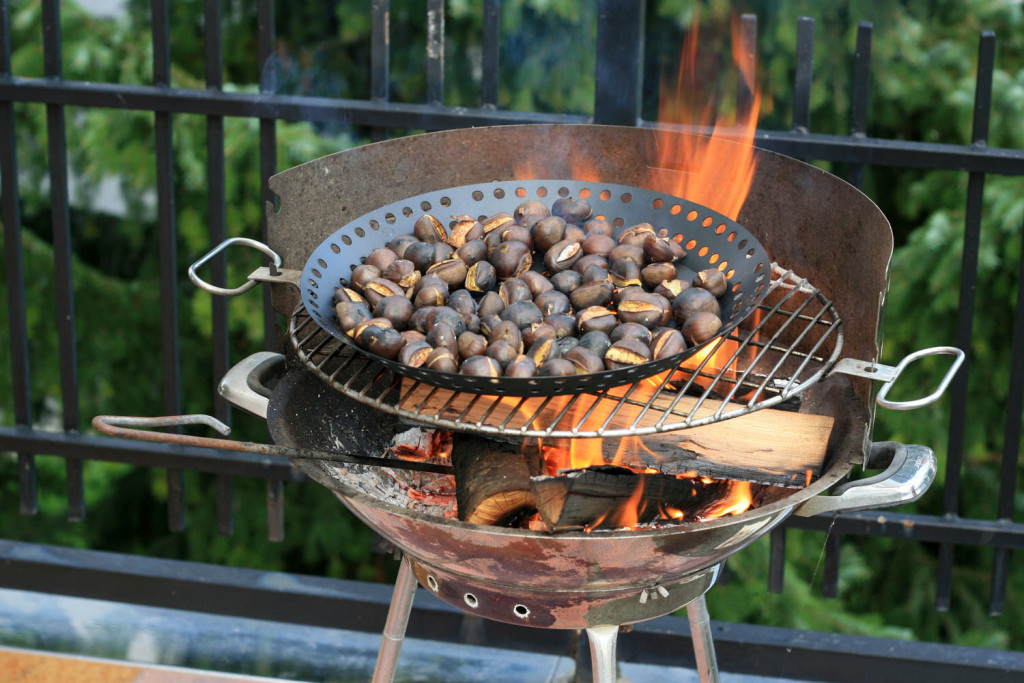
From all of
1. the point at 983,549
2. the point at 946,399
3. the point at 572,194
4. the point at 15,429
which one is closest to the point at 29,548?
the point at 15,429

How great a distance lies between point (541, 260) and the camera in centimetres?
185

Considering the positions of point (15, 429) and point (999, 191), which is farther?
point (999, 191)

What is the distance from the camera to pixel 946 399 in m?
3.61

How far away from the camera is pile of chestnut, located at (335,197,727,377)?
1490 mm

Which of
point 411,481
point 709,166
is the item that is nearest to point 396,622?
point 411,481

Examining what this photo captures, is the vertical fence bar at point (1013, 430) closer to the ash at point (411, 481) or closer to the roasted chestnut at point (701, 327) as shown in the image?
the roasted chestnut at point (701, 327)

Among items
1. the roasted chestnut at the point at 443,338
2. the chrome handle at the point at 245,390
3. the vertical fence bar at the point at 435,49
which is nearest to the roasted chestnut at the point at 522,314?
the roasted chestnut at the point at 443,338

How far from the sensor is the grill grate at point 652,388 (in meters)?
1.49

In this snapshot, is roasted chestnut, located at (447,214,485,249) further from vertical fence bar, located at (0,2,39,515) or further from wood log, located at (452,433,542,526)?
vertical fence bar, located at (0,2,39,515)

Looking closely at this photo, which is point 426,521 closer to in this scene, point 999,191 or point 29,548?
point 29,548

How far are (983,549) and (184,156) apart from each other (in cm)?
313

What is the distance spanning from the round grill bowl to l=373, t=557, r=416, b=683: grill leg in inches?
21.3

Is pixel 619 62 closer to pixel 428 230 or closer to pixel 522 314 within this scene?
pixel 428 230

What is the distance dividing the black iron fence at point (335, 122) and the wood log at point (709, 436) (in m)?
0.66
